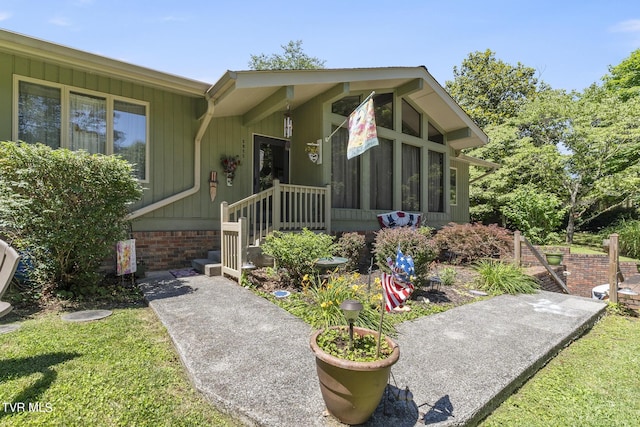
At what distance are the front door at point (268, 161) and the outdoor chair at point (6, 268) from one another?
531 cm

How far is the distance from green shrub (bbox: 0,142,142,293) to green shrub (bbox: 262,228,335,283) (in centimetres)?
242

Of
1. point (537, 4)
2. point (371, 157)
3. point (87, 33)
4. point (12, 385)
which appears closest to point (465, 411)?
point (12, 385)

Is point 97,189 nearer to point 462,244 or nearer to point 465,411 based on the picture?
point 465,411

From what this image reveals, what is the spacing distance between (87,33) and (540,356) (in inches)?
411

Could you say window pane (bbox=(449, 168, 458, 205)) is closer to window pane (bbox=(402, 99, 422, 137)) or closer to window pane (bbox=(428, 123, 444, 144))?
window pane (bbox=(428, 123, 444, 144))

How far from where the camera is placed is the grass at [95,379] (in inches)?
83.0

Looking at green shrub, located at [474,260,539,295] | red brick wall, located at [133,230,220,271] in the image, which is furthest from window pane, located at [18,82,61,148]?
green shrub, located at [474,260,539,295]

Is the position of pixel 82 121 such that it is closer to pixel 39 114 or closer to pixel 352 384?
pixel 39 114

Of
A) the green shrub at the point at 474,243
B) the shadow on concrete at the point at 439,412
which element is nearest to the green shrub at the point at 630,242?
the green shrub at the point at 474,243

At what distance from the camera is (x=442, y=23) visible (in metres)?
7.94

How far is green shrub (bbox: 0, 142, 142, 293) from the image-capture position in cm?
422

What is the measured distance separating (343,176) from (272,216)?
2404 millimetres

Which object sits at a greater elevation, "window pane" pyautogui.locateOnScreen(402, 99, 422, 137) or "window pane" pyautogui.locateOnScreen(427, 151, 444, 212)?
"window pane" pyautogui.locateOnScreen(402, 99, 422, 137)

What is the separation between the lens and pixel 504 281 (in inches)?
235
